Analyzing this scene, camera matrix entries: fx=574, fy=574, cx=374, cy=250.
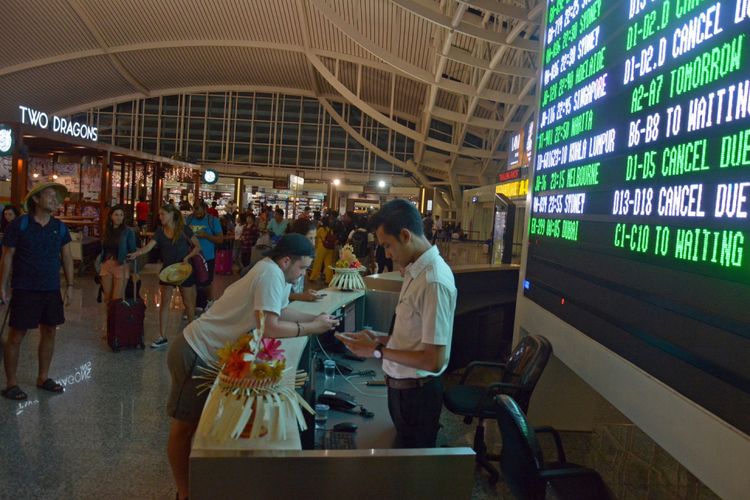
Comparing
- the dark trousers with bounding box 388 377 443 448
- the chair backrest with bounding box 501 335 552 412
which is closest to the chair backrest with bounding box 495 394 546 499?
the dark trousers with bounding box 388 377 443 448

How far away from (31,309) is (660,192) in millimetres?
4657

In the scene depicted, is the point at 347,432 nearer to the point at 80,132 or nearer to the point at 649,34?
the point at 649,34

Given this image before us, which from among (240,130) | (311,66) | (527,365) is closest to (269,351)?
(527,365)

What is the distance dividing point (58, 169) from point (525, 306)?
47.1ft

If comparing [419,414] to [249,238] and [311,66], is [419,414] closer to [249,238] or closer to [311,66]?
[249,238]

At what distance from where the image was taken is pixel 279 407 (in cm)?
203

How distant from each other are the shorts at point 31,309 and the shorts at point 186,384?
2.55 meters

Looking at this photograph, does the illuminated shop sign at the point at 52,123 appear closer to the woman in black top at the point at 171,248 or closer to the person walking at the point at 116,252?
the person walking at the point at 116,252

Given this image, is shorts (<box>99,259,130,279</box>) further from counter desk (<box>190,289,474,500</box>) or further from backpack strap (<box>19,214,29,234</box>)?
counter desk (<box>190,289,474,500</box>)

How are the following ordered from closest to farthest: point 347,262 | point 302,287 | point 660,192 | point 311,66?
1. point 660,192
2. point 302,287
3. point 347,262
4. point 311,66

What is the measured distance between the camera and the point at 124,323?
6.36 m

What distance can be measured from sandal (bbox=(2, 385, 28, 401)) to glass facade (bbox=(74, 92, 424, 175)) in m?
32.0

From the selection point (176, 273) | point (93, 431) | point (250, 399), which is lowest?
point (93, 431)

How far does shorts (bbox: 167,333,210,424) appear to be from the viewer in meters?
2.83
